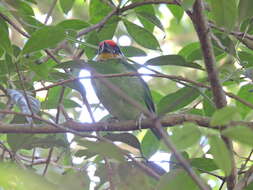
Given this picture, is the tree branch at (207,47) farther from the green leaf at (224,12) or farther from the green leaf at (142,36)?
the green leaf at (142,36)

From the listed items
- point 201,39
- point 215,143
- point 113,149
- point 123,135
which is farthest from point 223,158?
point 123,135

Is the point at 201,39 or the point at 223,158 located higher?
the point at 201,39

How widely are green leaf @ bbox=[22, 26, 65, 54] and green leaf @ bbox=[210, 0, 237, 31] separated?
50 cm

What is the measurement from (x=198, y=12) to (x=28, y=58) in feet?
2.30

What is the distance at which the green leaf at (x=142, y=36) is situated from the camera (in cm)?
255

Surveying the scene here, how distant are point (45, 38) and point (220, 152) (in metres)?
0.82

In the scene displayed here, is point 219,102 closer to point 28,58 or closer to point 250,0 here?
point 250,0

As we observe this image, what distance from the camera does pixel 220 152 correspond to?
1138 mm

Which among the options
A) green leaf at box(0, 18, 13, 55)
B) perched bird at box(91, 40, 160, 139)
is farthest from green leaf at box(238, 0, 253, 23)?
perched bird at box(91, 40, 160, 139)

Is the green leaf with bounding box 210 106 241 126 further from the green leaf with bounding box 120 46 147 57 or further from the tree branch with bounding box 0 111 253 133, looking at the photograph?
the green leaf with bounding box 120 46 147 57

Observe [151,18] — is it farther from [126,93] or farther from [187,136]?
[187,136]

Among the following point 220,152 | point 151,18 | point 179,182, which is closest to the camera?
point 220,152

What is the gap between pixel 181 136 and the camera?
1108 mm

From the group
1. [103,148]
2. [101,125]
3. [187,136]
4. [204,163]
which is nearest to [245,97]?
[204,163]
